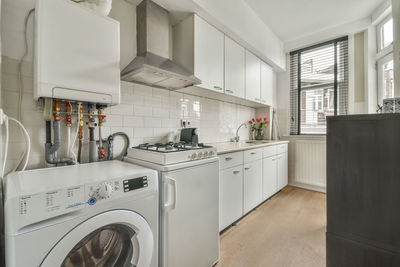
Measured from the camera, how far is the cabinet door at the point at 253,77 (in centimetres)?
265

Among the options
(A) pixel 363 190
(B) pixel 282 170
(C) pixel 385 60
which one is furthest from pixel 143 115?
(C) pixel 385 60

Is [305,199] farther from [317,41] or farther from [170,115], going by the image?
[317,41]

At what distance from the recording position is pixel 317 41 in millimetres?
3182

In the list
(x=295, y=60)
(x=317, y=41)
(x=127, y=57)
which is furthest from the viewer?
(x=295, y=60)

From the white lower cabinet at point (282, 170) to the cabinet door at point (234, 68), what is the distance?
56.3 inches

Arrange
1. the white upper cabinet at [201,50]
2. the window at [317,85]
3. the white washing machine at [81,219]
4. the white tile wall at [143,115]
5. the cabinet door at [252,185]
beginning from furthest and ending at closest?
1. the window at [317,85]
2. the cabinet door at [252,185]
3. the white upper cabinet at [201,50]
4. the white tile wall at [143,115]
5. the white washing machine at [81,219]

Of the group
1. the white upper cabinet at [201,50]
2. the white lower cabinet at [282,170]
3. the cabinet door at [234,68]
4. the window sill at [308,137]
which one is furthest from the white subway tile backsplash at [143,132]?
the window sill at [308,137]

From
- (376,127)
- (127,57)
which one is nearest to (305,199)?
(376,127)

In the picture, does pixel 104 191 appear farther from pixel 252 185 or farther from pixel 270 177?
pixel 270 177

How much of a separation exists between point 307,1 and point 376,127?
2293 mm

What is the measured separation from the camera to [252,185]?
2314 millimetres

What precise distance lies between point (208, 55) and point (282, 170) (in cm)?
242

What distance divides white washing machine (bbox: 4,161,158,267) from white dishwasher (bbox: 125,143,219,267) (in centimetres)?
10

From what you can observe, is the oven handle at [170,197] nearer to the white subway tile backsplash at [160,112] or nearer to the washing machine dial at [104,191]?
the washing machine dial at [104,191]
